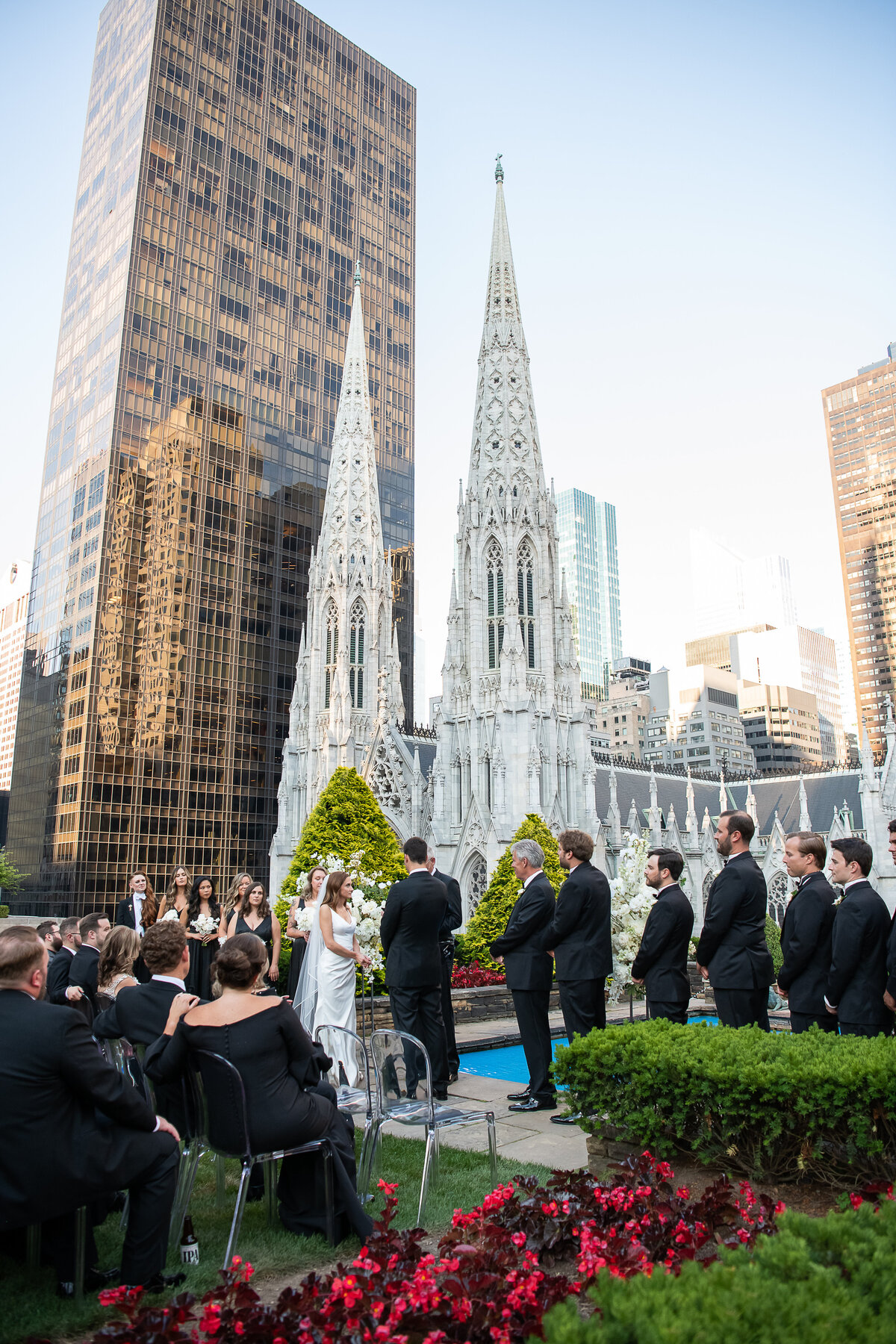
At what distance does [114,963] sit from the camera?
7.06 metres

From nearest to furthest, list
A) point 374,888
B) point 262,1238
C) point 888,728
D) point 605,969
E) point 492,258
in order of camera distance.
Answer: point 262,1238
point 605,969
point 374,888
point 492,258
point 888,728

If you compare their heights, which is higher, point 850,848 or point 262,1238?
point 850,848

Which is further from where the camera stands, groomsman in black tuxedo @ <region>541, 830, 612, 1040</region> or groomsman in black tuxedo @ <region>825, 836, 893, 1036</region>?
groomsman in black tuxedo @ <region>541, 830, 612, 1040</region>

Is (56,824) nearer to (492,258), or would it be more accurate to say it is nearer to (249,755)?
(249,755)

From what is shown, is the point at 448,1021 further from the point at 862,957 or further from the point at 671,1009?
the point at 862,957

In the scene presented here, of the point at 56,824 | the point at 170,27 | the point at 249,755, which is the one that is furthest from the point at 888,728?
the point at 170,27

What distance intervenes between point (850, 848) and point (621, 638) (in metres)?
186

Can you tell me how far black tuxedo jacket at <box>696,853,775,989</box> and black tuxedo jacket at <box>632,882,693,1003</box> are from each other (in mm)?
413

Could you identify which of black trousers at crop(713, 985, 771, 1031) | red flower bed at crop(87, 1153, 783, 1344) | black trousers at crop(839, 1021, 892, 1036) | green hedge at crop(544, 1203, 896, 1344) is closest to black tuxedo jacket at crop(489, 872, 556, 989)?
black trousers at crop(713, 985, 771, 1031)

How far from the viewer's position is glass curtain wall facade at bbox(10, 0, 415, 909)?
61.9m

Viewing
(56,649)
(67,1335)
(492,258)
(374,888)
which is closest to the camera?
(67,1335)

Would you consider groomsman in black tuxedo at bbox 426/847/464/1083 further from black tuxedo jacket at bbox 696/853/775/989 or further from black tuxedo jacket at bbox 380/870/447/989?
black tuxedo jacket at bbox 696/853/775/989

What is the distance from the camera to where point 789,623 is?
180750 mm

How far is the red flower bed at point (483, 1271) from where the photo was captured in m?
3.60
